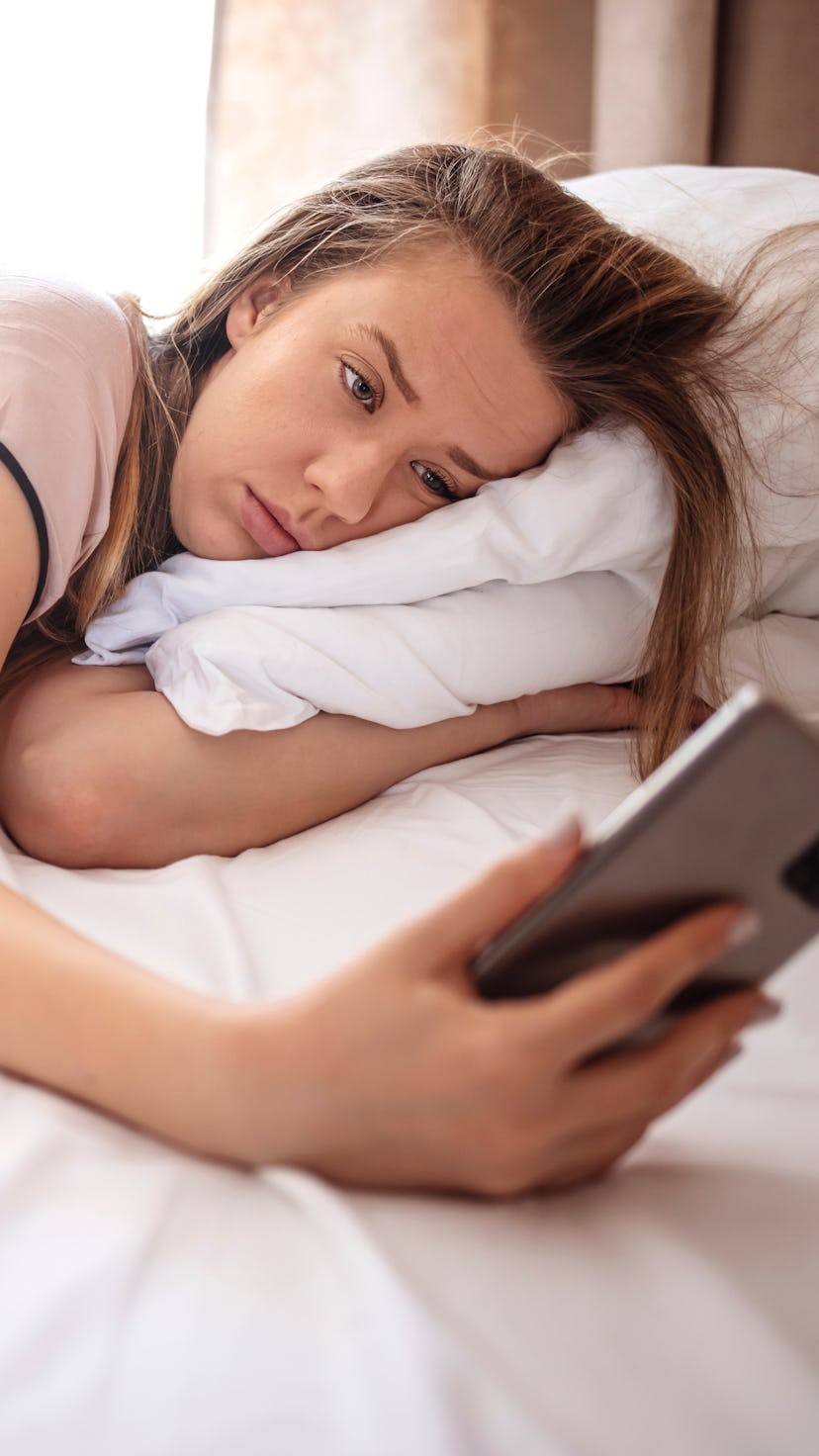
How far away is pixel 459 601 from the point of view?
1.06m

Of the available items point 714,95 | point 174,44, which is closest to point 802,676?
point 714,95

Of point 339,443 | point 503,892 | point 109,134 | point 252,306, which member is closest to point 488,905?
point 503,892

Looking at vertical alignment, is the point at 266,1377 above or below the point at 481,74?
below

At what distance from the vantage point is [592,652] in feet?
3.67

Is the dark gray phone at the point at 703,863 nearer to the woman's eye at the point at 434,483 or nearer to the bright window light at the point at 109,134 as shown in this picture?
the woman's eye at the point at 434,483

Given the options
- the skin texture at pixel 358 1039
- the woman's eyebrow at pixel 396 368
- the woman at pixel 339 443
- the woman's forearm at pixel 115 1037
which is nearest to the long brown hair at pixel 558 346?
the woman at pixel 339 443

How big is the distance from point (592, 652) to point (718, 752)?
2.23ft

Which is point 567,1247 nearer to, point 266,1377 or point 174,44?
point 266,1377

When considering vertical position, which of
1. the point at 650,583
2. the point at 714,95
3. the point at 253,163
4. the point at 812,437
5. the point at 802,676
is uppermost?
the point at 714,95

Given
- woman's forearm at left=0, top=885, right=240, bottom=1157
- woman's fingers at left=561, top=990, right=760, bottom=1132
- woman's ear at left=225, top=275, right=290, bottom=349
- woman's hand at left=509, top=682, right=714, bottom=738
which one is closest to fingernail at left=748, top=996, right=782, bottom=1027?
woman's fingers at left=561, top=990, right=760, bottom=1132

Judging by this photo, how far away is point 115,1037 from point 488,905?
195 mm

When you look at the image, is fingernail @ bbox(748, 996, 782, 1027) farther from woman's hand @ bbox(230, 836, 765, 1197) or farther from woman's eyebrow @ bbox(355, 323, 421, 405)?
woman's eyebrow @ bbox(355, 323, 421, 405)

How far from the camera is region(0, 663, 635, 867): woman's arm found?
925mm

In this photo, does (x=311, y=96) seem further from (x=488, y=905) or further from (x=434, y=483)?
(x=488, y=905)
